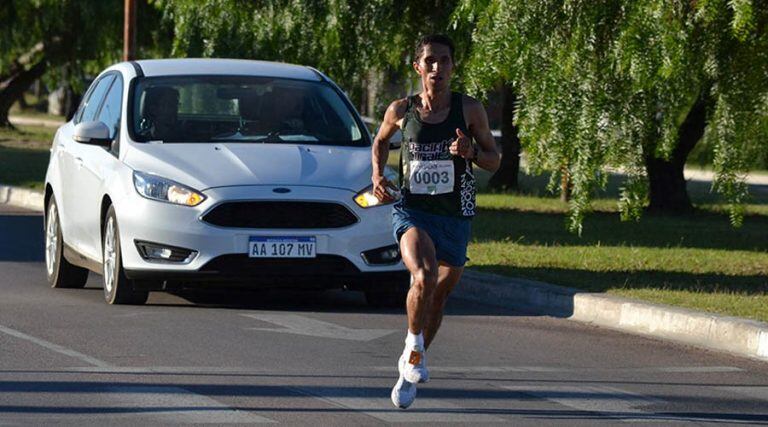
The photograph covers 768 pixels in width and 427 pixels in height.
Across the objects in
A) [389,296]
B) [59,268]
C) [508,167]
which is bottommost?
[508,167]

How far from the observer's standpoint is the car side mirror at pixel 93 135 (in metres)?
11.8

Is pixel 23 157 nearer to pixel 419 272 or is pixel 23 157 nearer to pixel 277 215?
pixel 277 215

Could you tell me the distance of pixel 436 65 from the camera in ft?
27.2

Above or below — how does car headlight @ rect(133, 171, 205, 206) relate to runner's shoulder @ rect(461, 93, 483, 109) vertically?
below

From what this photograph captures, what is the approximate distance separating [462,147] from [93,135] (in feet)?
14.7

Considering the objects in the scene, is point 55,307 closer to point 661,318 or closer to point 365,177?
point 365,177

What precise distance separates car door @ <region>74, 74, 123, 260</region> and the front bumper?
597mm

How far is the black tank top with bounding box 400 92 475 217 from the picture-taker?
826cm

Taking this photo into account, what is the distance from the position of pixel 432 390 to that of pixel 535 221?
11.1 m

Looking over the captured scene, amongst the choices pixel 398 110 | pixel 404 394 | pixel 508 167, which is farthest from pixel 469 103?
pixel 508 167

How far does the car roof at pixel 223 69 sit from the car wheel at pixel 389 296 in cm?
189

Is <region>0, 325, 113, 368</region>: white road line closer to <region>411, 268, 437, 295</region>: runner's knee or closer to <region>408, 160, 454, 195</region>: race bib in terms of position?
<region>411, 268, 437, 295</region>: runner's knee

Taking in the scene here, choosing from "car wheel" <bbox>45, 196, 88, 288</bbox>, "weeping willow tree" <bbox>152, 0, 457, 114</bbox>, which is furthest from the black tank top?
"weeping willow tree" <bbox>152, 0, 457, 114</bbox>

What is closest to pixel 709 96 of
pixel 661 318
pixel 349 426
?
pixel 661 318
